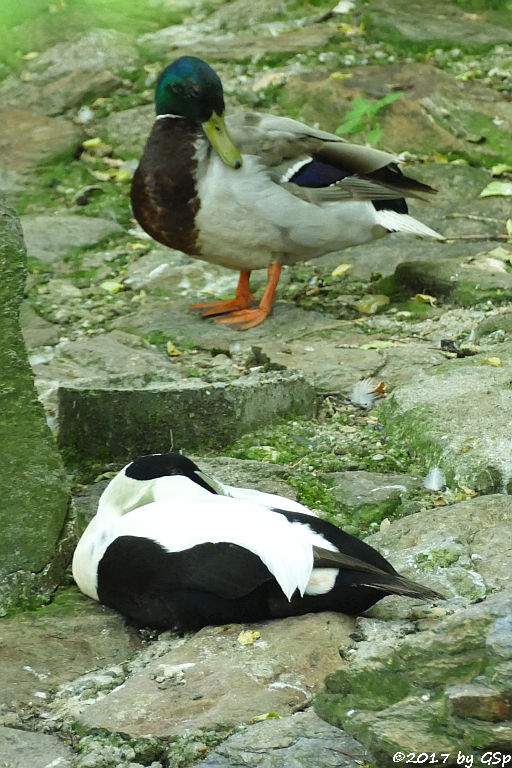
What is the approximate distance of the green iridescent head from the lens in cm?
499

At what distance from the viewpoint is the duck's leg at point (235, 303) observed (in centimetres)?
503

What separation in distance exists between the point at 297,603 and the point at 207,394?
1155 mm

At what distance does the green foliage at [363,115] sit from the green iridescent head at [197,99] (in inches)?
37.7

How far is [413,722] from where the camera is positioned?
1.67m

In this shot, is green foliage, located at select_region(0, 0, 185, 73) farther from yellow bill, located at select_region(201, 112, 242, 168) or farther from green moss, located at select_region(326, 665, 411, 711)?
green moss, located at select_region(326, 665, 411, 711)

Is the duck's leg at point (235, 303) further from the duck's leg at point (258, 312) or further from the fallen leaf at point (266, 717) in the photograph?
the fallen leaf at point (266, 717)

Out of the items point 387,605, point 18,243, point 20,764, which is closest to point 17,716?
point 20,764

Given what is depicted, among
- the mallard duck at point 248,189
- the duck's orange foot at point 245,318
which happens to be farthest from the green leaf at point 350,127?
the duck's orange foot at point 245,318

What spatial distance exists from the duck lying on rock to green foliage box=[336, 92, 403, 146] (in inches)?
147

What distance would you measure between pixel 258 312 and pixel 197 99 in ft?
3.24

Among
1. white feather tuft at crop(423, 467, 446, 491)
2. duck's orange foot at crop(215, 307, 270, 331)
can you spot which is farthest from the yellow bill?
white feather tuft at crop(423, 467, 446, 491)

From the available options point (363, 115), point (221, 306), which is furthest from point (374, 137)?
point (221, 306)

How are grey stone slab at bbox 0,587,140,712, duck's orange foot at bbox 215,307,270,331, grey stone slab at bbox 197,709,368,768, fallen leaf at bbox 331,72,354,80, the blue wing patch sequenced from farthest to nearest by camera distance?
fallen leaf at bbox 331,72,354,80
the blue wing patch
duck's orange foot at bbox 215,307,270,331
grey stone slab at bbox 0,587,140,712
grey stone slab at bbox 197,709,368,768

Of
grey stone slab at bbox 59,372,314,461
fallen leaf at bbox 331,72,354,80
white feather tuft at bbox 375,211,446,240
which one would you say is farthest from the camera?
fallen leaf at bbox 331,72,354,80
